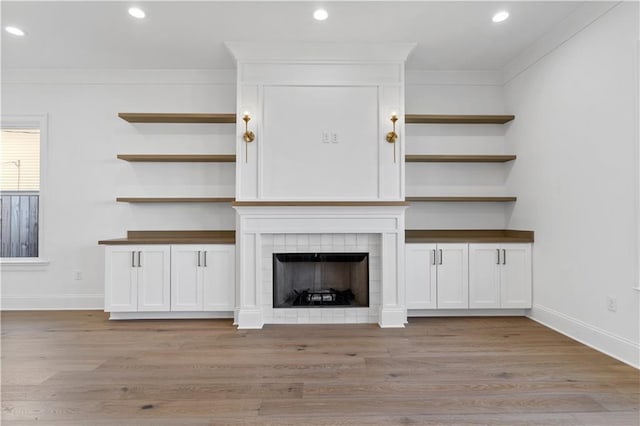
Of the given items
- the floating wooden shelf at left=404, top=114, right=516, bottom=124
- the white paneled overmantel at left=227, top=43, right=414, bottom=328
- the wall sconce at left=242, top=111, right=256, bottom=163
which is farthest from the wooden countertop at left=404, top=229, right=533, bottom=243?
the wall sconce at left=242, top=111, right=256, bottom=163

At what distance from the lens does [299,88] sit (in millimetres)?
3643

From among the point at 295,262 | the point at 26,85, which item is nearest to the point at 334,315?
the point at 295,262

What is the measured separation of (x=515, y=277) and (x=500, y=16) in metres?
2.55

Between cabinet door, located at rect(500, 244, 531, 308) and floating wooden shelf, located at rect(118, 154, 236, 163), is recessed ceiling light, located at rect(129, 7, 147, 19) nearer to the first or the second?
floating wooden shelf, located at rect(118, 154, 236, 163)

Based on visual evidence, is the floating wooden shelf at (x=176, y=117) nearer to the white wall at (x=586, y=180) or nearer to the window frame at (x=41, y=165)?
the window frame at (x=41, y=165)

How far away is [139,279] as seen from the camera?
12.3 feet

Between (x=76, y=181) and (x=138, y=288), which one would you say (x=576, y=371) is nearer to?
(x=138, y=288)

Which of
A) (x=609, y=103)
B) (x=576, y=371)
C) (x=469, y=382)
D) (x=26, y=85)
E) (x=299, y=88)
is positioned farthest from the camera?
(x=26, y=85)

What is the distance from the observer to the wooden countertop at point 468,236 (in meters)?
3.79

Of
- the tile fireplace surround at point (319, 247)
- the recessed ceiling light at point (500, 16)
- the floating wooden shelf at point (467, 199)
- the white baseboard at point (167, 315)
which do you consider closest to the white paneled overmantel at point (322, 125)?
the tile fireplace surround at point (319, 247)

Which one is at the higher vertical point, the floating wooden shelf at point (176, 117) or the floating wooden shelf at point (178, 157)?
the floating wooden shelf at point (176, 117)

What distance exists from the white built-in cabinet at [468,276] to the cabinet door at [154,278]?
99.9 inches

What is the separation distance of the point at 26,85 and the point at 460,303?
5.59 meters

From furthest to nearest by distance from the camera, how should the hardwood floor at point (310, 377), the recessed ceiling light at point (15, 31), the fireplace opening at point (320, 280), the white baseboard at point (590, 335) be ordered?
1. the fireplace opening at point (320, 280)
2. the recessed ceiling light at point (15, 31)
3. the white baseboard at point (590, 335)
4. the hardwood floor at point (310, 377)
